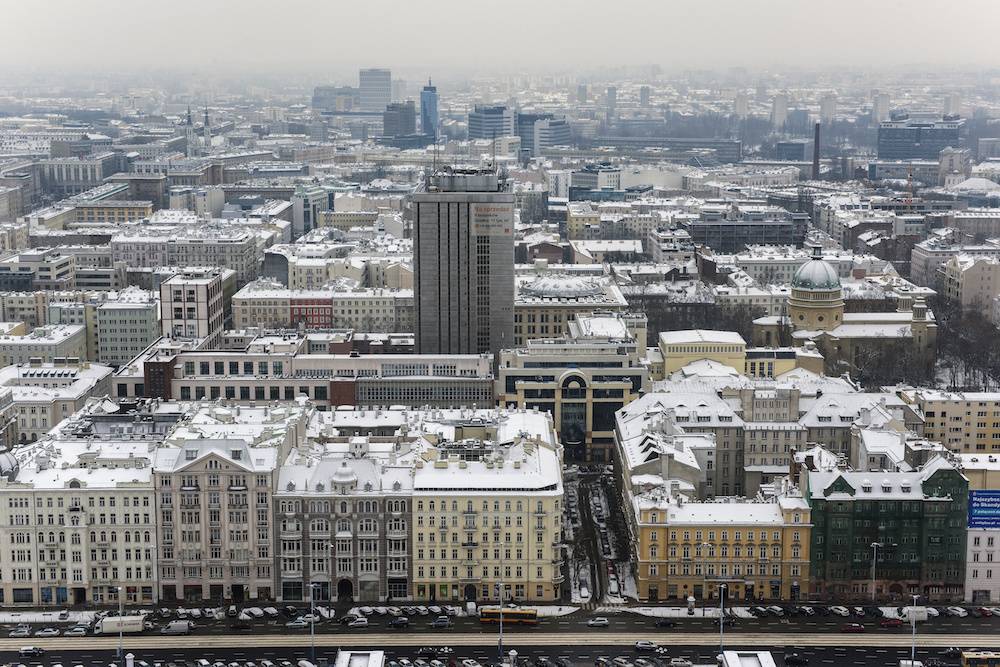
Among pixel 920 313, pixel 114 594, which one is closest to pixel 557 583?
pixel 114 594

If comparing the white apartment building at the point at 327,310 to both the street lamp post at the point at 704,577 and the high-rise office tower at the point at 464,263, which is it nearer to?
the high-rise office tower at the point at 464,263

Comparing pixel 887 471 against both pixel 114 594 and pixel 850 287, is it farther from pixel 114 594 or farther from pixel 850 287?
pixel 850 287

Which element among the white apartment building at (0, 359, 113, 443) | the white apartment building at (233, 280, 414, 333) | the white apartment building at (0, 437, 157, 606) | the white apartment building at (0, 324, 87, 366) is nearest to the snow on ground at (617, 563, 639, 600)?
the white apartment building at (0, 437, 157, 606)

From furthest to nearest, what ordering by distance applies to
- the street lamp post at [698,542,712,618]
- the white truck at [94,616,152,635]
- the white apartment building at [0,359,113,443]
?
1. the white apartment building at [0,359,113,443]
2. the street lamp post at [698,542,712,618]
3. the white truck at [94,616,152,635]

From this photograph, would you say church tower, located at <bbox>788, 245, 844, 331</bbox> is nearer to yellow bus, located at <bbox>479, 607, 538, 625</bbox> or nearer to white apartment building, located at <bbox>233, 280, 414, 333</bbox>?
white apartment building, located at <bbox>233, 280, 414, 333</bbox>

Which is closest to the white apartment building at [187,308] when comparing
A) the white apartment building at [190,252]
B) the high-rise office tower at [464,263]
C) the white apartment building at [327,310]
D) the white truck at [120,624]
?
the white apartment building at [327,310]

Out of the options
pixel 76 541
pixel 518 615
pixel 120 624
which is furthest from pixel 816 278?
pixel 120 624

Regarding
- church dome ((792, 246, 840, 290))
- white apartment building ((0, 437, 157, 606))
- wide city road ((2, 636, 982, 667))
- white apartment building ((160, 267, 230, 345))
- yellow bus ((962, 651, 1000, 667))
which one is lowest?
wide city road ((2, 636, 982, 667))
